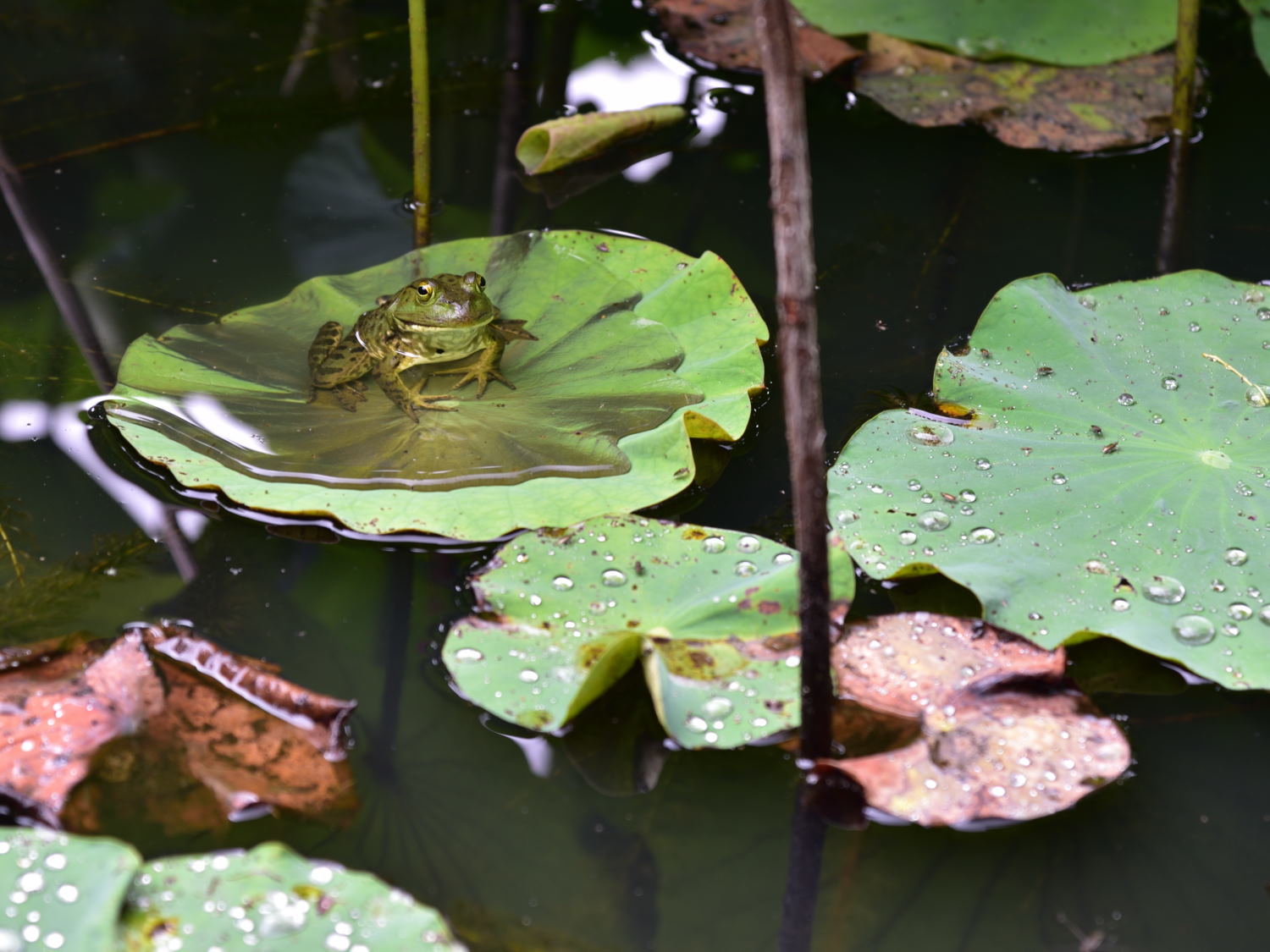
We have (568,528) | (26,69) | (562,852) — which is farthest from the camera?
(26,69)

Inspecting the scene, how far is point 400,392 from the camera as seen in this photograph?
2.81 m

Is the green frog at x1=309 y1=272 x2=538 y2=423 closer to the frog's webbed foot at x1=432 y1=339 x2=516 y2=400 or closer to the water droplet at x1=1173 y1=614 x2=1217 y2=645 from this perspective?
the frog's webbed foot at x1=432 y1=339 x2=516 y2=400

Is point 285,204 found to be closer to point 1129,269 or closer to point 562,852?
point 562,852

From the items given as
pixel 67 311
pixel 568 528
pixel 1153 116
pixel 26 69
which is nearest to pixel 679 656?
pixel 568 528

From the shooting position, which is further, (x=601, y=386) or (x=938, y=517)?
(x=601, y=386)

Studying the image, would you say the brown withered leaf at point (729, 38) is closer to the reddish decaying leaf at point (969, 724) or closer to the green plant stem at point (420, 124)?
the green plant stem at point (420, 124)

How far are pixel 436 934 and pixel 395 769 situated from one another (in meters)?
0.50

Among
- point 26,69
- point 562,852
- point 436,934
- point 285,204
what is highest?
point 26,69

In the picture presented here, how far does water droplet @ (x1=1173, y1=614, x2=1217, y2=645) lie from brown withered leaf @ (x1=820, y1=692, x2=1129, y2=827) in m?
0.26

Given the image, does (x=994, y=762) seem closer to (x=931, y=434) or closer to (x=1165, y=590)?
(x=1165, y=590)

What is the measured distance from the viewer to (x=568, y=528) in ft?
7.81

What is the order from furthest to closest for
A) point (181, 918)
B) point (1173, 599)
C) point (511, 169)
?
1. point (511, 169)
2. point (1173, 599)
3. point (181, 918)

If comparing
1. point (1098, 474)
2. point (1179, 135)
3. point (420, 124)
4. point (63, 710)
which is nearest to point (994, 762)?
point (1098, 474)

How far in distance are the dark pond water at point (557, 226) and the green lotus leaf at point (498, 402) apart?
19 cm
